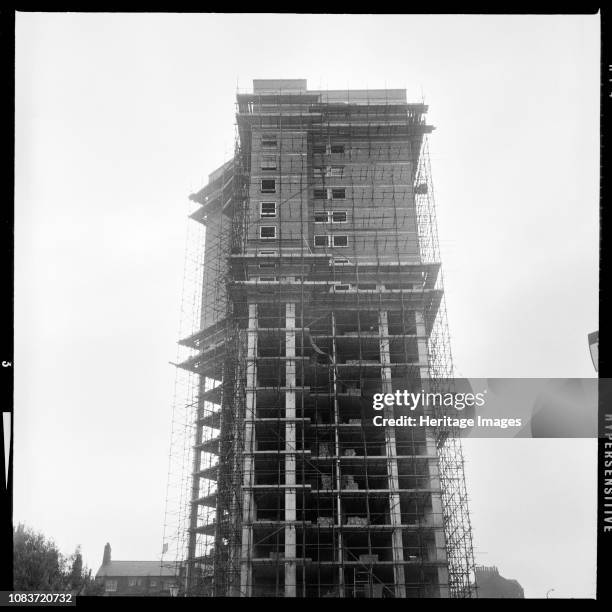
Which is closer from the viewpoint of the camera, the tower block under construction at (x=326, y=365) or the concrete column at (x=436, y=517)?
the concrete column at (x=436, y=517)

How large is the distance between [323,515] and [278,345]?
5285mm

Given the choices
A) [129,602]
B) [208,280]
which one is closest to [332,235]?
[208,280]

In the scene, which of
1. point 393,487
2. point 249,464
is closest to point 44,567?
point 249,464

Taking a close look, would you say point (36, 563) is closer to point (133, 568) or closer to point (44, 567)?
point (44, 567)

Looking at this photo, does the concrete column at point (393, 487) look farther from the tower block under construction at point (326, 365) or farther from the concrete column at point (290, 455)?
the concrete column at point (290, 455)

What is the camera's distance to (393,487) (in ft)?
72.3

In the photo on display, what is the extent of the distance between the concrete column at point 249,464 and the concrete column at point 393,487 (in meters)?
3.86

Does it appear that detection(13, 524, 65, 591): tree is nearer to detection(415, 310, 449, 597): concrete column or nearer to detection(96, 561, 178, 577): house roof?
detection(415, 310, 449, 597): concrete column

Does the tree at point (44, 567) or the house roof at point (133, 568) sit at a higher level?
the tree at point (44, 567)

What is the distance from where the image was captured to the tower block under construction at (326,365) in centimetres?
2159

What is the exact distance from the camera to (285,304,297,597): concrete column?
2086cm

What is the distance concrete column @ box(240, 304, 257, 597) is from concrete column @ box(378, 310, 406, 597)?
3.86 metres

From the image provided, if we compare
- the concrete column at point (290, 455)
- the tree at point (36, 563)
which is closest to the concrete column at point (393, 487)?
the concrete column at point (290, 455)

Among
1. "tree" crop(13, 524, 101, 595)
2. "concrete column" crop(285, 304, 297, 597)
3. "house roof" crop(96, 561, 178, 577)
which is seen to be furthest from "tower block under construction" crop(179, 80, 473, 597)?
"house roof" crop(96, 561, 178, 577)
